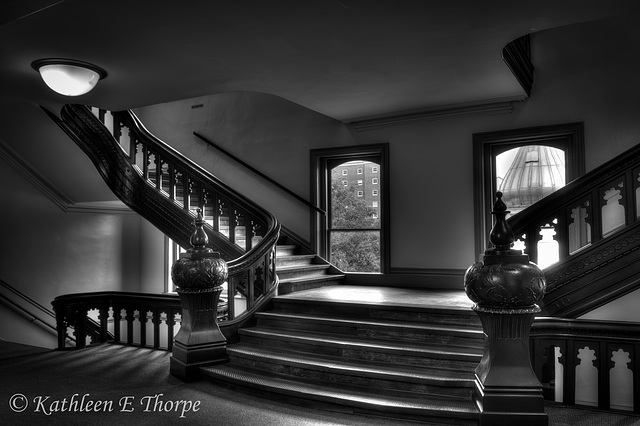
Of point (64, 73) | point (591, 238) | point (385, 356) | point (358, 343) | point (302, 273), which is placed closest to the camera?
point (385, 356)

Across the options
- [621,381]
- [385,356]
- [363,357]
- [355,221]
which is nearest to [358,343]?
[363,357]

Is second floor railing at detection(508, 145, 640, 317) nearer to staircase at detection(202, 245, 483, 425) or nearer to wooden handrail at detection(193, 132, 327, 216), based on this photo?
staircase at detection(202, 245, 483, 425)

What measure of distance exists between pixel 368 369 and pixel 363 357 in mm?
264

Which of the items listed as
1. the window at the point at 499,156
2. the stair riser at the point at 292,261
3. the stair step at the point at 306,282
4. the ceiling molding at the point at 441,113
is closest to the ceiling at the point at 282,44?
the ceiling molding at the point at 441,113

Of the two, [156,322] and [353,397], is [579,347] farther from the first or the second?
[156,322]

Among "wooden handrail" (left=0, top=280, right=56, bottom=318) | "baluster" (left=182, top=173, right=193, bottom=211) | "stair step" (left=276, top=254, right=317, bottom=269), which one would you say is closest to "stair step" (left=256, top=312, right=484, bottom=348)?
"stair step" (left=276, top=254, right=317, bottom=269)

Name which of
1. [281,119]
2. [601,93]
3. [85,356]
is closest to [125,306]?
[85,356]

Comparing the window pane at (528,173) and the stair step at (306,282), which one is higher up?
the window pane at (528,173)

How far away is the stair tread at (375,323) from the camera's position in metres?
3.85

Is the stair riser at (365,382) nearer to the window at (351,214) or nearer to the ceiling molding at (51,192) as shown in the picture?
the window at (351,214)

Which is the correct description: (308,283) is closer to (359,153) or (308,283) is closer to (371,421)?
(359,153)

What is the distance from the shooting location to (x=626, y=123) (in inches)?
208

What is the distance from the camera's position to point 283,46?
13.3 feet

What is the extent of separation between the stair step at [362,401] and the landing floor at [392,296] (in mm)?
1154
